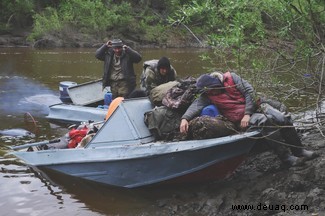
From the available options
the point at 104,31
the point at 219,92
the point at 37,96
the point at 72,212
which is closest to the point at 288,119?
the point at 219,92

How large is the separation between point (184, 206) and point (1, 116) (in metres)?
6.68

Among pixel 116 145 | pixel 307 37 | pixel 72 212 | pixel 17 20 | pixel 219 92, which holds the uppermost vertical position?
pixel 17 20

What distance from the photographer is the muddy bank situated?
483 cm

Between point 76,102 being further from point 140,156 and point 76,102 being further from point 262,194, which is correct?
point 262,194

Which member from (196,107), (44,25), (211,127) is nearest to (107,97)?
(196,107)

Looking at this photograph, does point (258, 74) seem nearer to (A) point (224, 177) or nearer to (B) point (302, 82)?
(B) point (302, 82)

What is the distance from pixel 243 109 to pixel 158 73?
2.03 metres

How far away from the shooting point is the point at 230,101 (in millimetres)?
5410

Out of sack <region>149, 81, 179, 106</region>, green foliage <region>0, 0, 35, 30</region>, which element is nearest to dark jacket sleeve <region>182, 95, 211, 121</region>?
sack <region>149, 81, 179, 106</region>

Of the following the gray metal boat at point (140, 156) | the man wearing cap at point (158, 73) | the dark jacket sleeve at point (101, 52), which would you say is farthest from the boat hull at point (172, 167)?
the dark jacket sleeve at point (101, 52)

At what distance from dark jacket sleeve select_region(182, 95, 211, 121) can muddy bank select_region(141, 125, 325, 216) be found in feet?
3.03

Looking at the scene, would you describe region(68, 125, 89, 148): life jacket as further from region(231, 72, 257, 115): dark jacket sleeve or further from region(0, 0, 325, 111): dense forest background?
region(231, 72, 257, 115): dark jacket sleeve

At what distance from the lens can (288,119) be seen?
5.25 meters

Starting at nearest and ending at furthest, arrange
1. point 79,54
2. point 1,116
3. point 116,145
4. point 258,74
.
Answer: point 258,74, point 116,145, point 1,116, point 79,54
